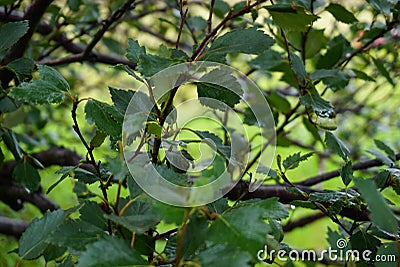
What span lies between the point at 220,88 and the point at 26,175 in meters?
0.43

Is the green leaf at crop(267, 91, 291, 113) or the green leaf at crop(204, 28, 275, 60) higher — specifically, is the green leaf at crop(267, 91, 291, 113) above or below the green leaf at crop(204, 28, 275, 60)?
below

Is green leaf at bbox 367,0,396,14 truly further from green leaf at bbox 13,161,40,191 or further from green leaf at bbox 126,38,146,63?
green leaf at bbox 13,161,40,191

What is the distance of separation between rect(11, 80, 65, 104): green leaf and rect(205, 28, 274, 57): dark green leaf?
150mm

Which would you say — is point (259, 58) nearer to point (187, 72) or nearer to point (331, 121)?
point (331, 121)

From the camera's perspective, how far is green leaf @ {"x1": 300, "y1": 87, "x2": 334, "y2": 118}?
657 mm

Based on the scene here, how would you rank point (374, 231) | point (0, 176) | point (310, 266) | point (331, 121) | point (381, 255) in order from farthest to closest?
1. point (0, 176)
2. point (331, 121)
3. point (310, 266)
4. point (374, 231)
5. point (381, 255)

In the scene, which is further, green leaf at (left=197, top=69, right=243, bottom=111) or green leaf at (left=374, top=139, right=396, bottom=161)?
green leaf at (left=374, top=139, right=396, bottom=161)

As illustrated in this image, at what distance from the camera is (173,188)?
41 cm

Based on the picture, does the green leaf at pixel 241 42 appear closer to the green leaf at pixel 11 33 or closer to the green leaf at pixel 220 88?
the green leaf at pixel 220 88

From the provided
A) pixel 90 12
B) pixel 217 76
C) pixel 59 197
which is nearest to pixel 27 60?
pixel 217 76

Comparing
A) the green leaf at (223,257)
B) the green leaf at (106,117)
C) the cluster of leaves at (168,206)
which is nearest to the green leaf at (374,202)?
the cluster of leaves at (168,206)

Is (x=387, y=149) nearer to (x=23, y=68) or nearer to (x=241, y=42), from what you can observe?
(x=241, y=42)

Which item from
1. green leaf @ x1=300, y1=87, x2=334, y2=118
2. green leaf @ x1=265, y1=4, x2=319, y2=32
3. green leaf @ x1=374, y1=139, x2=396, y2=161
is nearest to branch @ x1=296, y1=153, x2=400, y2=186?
green leaf @ x1=374, y1=139, x2=396, y2=161

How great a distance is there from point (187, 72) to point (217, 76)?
0.17 feet
